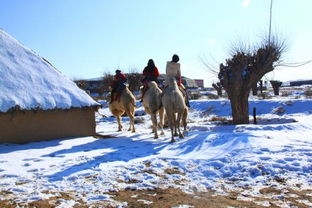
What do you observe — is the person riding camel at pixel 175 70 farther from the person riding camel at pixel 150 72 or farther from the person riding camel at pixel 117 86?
the person riding camel at pixel 117 86

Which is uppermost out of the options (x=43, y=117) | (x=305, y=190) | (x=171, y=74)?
(x=171, y=74)

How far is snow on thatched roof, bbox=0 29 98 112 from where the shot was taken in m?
10.4

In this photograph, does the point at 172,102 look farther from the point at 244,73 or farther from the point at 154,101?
the point at 244,73

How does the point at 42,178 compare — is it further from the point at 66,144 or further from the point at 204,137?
the point at 204,137

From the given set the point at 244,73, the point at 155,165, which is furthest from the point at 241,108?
the point at 155,165

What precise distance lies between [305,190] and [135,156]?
3994mm

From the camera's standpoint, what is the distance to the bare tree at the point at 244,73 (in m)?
16.4

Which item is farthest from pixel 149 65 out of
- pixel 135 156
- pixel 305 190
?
pixel 305 190

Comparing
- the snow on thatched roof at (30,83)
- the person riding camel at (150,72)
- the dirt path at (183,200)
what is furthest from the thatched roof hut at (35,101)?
the dirt path at (183,200)

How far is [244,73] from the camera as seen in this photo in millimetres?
16734

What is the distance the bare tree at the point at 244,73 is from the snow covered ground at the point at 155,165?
5.33m

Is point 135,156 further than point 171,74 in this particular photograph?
No

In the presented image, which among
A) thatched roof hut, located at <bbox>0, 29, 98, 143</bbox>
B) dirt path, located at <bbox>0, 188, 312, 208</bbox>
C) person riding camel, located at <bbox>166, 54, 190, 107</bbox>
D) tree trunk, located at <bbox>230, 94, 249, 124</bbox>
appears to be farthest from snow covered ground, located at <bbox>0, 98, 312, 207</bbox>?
tree trunk, located at <bbox>230, 94, 249, 124</bbox>

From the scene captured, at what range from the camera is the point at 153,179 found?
688cm
